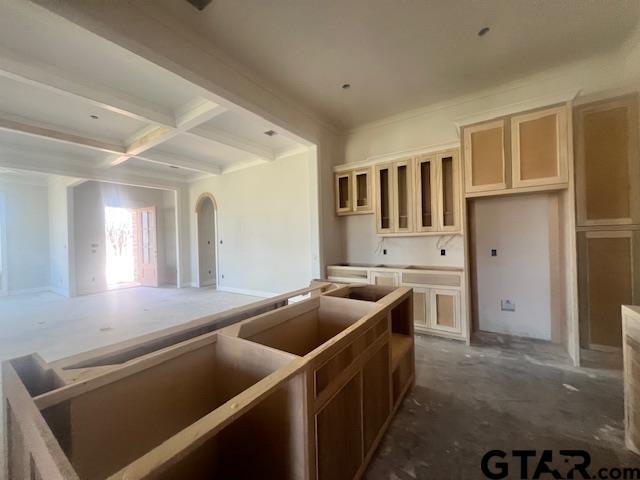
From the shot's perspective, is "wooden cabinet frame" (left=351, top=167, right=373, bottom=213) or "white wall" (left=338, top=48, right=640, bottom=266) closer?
"white wall" (left=338, top=48, right=640, bottom=266)

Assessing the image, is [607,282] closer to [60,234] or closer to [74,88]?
[74,88]

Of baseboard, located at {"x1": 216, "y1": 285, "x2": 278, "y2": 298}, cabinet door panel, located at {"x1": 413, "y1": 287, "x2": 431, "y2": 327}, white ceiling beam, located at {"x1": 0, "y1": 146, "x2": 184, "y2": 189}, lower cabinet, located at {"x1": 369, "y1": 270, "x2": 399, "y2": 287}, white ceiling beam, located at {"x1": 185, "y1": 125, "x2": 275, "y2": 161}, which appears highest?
white ceiling beam, located at {"x1": 185, "y1": 125, "x2": 275, "y2": 161}

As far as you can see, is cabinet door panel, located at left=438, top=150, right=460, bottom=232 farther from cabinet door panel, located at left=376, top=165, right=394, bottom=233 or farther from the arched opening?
the arched opening

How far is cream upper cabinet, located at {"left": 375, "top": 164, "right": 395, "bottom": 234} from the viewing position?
362 centimetres

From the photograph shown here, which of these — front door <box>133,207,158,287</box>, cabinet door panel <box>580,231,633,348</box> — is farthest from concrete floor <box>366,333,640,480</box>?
front door <box>133,207,158,287</box>

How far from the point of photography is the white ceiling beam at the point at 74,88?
218 cm

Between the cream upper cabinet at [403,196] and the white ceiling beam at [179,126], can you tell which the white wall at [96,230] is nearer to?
the white ceiling beam at [179,126]

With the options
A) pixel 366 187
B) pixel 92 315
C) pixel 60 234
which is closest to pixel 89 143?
pixel 92 315

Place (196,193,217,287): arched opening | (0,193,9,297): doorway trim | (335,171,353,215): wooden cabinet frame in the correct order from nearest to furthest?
(335,171,353,215): wooden cabinet frame
(0,193,9,297): doorway trim
(196,193,217,287): arched opening

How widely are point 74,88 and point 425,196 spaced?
4075 millimetres

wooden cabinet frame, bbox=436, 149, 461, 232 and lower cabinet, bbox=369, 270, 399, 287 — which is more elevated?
wooden cabinet frame, bbox=436, 149, 461, 232

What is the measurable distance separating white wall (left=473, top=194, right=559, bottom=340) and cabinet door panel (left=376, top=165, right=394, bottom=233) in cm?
107

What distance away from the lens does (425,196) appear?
3.45m

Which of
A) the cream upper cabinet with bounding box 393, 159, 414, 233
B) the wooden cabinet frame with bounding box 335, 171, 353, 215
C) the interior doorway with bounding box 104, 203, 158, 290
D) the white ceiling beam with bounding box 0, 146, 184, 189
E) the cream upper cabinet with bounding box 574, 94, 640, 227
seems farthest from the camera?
the interior doorway with bounding box 104, 203, 158, 290
